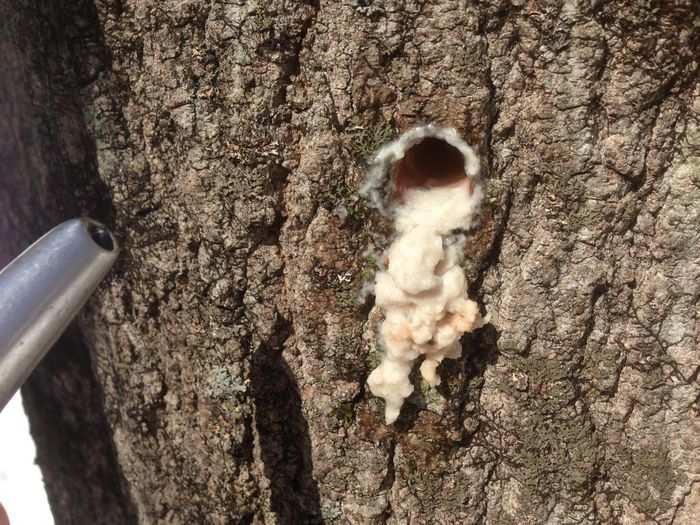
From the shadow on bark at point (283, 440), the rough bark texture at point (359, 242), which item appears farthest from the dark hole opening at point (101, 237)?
the shadow on bark at point (283, 440)

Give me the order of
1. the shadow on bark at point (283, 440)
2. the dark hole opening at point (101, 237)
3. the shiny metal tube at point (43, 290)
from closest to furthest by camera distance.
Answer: the shiny metal tube at point (43, 290)
the dark hole opening at point (101, 237)
the shadow on bark at point (283, 440)

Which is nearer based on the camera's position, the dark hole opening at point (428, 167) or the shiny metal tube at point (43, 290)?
the shiny metal tube at point (43, 290)

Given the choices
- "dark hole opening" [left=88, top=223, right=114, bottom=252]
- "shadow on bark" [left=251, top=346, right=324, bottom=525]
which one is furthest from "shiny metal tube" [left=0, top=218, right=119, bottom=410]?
"shadow on bark" [left=251, top=346, right=324, bottom=525]

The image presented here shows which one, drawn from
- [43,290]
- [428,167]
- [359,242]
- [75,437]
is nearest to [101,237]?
[43,290]

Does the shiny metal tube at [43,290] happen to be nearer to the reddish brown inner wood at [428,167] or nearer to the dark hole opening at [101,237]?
the dark hole opening at [101,237]

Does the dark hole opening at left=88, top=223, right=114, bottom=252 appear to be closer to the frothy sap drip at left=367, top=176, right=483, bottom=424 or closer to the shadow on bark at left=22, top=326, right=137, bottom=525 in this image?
the frothy sap drip at left=367, top=176, right=483, bottom=424

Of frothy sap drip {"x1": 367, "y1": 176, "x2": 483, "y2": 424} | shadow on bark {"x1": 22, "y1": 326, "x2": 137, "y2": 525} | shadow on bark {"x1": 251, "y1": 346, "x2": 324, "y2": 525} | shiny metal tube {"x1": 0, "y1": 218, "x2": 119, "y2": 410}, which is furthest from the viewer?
shadow on bark {"x1": 22, "y1": 326, "x2": 137, "y2": 525}

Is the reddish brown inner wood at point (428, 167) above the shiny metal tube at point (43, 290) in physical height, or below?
above
